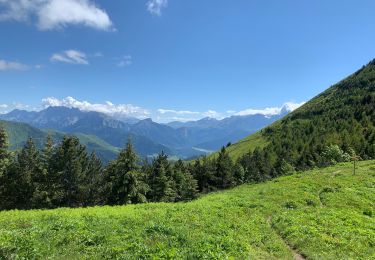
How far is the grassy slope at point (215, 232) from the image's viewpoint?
16.5 m

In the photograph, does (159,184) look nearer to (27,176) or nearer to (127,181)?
(127,181)

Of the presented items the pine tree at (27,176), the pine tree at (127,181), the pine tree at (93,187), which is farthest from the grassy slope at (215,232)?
the pine tree at (93,187)

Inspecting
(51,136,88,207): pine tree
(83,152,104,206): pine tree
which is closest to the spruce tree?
(83,152,104,206): pine tree

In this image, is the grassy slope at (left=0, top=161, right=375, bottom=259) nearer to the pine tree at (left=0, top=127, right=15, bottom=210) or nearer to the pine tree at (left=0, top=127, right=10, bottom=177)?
the pine tree at (left=0, top=127, right=10, bottom=177)

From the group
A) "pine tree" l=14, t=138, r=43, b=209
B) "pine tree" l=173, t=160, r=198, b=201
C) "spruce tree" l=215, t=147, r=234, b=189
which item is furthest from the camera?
"spruce tree" l=215, t=147, r=234, b=189

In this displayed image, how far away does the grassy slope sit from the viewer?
16531 millimetres

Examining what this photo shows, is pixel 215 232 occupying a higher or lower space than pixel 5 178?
higher

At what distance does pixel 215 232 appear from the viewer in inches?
846

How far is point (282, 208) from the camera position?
3166cm

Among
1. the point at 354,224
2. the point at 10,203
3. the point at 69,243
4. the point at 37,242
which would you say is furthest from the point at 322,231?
the point at 10,203

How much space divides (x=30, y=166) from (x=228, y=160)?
72.6 meters

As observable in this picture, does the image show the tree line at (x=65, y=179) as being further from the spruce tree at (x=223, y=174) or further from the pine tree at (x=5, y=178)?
the spruce tree at (x=223, y=174)

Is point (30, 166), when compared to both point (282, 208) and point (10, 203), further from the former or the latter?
point (282, 208)

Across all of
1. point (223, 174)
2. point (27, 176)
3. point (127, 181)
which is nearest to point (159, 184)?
point (127, 181)
